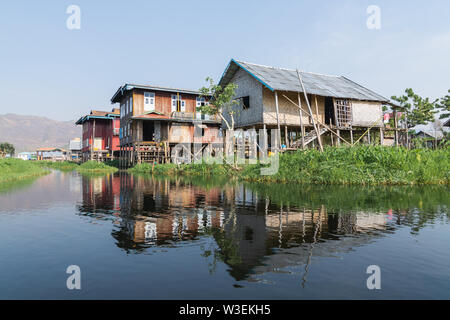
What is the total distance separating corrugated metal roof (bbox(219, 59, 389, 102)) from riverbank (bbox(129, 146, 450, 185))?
6.16 metres

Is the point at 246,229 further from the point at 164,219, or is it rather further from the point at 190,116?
the point at 190,116

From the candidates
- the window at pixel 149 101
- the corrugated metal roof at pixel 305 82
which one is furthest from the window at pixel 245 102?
the window at pixel 149 101

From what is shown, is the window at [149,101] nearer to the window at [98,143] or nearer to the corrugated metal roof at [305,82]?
the corrugated metal roof at [305,82]

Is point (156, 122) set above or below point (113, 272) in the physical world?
above

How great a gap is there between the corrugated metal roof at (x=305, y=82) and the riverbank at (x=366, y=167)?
6.16 metres

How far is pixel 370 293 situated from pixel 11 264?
15.8 ft

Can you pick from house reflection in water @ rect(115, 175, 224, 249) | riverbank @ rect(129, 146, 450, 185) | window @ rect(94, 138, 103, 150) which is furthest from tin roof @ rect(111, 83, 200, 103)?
house reflection in water @ rect(115, 175, 224, 249)

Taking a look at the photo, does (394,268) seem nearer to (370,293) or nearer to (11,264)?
(370,293)

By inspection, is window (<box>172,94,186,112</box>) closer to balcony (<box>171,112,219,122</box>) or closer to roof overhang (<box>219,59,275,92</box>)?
balcony (<box>171,112,219,122</box>)

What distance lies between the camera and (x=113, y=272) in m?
4.11

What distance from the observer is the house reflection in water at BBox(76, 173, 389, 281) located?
4.71 m

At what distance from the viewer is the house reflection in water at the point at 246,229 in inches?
185

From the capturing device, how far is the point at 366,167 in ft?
Answer: 48.8

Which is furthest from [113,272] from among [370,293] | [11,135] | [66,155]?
[11,135]
